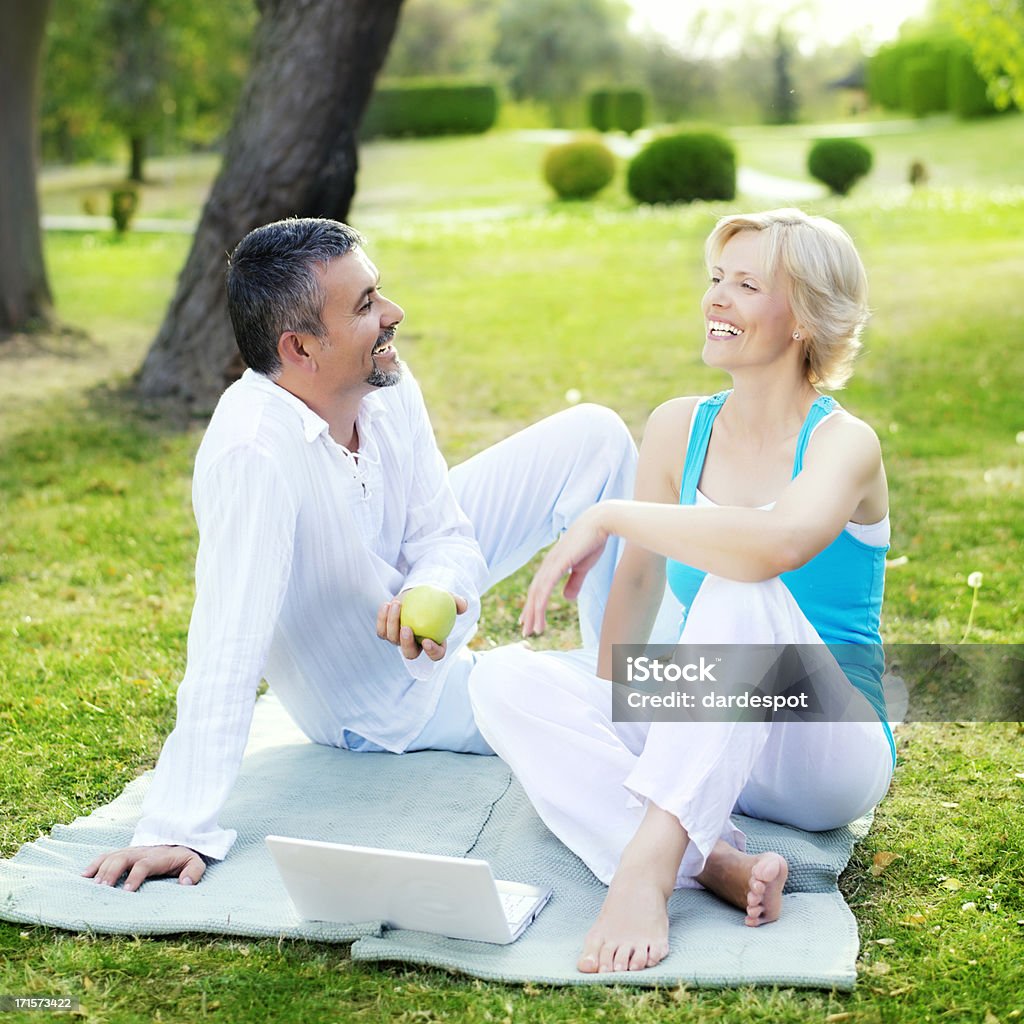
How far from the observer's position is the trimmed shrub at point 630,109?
114 feet

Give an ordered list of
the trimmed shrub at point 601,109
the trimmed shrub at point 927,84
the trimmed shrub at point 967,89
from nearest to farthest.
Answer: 1. the trimmed shrub at point 967,89
2. the trimmed shrub at point 927,84
3. the trimmed shrub at point 601,109

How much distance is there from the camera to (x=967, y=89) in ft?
102

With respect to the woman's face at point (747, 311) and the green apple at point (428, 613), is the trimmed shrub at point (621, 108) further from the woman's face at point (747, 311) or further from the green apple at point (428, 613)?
the green apple at point (428, 613)

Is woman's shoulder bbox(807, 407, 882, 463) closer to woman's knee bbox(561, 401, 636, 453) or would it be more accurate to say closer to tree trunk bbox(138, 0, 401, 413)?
woman's knee bbox(561, 401, 636, 453)

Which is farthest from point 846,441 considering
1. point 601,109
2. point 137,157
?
point 601,109

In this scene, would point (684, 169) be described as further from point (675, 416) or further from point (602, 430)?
point (675, 416)

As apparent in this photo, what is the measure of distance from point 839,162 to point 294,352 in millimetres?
19707

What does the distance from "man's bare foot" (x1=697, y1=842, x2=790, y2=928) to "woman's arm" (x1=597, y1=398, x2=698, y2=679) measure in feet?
2.18

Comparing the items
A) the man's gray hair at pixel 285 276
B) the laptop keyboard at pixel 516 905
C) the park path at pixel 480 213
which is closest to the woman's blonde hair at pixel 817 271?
the man's gray hair at pixel 285 276

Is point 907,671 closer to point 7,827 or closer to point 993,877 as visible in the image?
point 993,877

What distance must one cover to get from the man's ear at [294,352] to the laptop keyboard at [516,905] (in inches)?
50.7

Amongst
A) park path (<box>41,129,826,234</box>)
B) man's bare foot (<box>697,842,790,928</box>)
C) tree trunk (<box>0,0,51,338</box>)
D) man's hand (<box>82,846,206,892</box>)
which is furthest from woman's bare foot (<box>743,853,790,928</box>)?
park path (<box>41,129,826,234</box>)

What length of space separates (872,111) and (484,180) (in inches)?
514

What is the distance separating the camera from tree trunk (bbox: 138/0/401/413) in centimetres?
783
